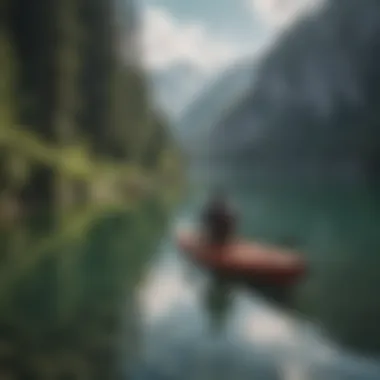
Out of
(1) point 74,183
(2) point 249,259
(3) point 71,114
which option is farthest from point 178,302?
(3) point 71,114

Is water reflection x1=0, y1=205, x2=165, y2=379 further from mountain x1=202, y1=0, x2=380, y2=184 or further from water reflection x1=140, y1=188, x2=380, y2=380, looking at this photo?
mountain x1=202, y1=0, x2=380, y2=184

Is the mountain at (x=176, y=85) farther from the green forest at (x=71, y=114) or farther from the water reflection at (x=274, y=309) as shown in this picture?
the water reflection at (x=274, y=309)

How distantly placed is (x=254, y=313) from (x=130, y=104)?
589 millimetres

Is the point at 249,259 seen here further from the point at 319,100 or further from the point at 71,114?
the point at 71,114

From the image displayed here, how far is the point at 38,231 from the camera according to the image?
1705 mm

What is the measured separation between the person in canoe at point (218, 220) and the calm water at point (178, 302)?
3cm

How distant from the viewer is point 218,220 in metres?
1.64

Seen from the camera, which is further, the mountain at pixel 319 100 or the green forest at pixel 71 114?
the green forest at pixel 71 114

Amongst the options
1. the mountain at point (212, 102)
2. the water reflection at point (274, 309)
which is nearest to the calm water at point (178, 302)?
the water reflection at point (274, 309)

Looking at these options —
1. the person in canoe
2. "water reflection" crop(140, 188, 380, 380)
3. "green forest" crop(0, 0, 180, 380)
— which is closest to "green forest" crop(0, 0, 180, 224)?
"green forest" crop(0, 0, 180, 380)

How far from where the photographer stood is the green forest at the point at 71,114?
1.71 meters

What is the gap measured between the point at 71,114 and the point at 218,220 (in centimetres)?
46

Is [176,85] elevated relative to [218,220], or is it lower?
elevated

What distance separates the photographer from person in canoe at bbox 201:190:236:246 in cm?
164
